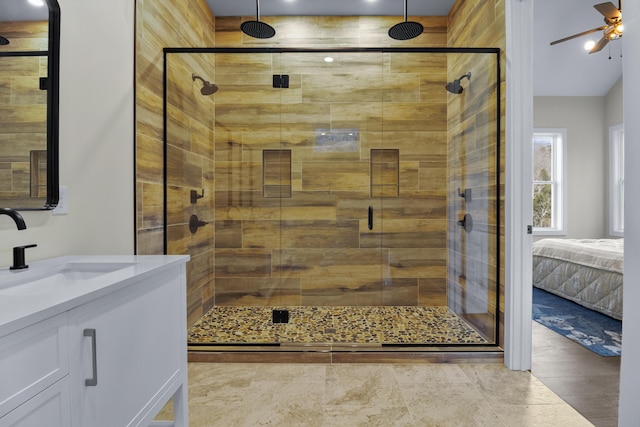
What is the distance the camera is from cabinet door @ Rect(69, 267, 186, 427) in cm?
97

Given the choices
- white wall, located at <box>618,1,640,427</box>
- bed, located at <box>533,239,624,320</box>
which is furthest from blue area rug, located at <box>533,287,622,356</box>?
white wall, located at <box>618,1,640,427</box>

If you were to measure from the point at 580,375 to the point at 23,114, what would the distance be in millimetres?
3139

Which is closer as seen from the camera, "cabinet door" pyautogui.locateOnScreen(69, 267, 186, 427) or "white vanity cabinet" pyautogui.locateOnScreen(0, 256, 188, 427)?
"white vanity cabinet" pyautogui.locateOnScreen(0, 256, 188, 427)

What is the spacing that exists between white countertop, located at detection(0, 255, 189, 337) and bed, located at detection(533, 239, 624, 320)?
3729 mm

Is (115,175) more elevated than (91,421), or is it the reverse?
(115,175)

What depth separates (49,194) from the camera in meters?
1.57

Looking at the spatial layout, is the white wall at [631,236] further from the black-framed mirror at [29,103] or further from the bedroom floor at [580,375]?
the black-framed mirror at [29,103]

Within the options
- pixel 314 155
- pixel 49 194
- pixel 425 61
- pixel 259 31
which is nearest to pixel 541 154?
pixel 425 61

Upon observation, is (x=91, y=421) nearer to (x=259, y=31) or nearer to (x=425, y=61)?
(x=259, y=31)

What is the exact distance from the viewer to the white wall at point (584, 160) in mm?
5852

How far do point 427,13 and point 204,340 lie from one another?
352cm

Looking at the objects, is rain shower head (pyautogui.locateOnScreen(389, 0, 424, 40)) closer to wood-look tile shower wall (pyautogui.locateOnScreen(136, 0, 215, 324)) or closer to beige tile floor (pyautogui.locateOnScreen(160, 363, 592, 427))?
wood-look tile shower wall (pyautogui.locateOnScreen(136, 0, 215, 324))

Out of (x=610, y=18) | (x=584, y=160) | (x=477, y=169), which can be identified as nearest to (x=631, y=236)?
(x=477, y=169)

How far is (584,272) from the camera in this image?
3848mm
